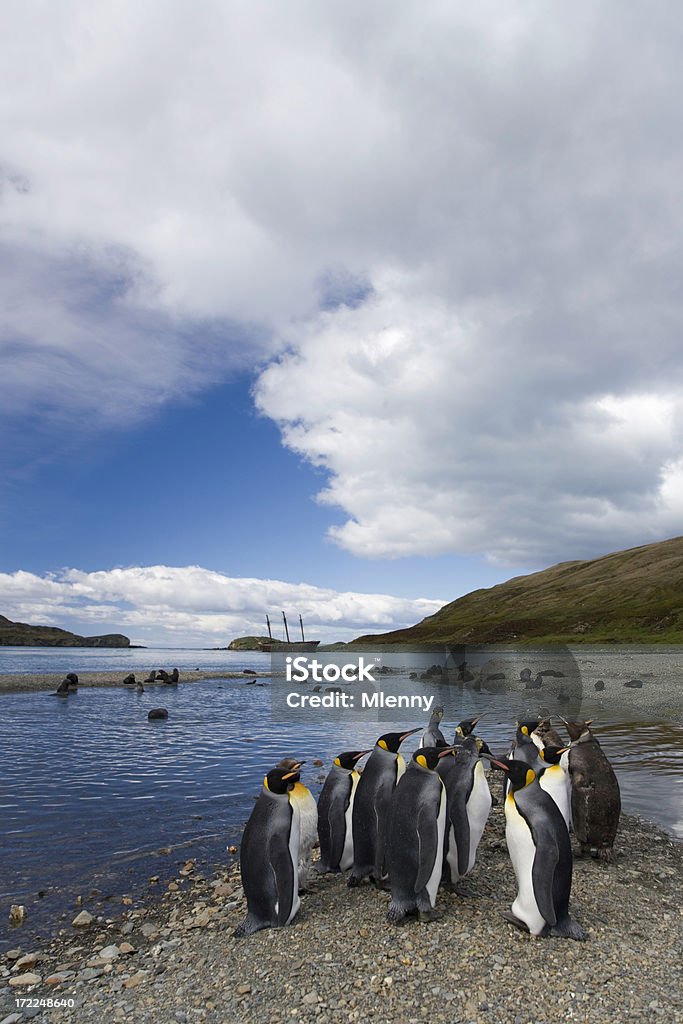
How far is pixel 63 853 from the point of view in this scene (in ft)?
34.6

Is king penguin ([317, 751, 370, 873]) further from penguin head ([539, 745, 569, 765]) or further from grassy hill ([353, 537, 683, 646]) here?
grassy hill ([353, 537, 683, 646])

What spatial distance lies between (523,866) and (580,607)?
120780mm

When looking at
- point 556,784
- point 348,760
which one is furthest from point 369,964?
point 556,784

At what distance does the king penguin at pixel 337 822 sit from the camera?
8602mm

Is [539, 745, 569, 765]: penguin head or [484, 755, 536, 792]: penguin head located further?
[539, 745, 569, 765]: penguin head

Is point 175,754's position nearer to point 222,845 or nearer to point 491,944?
point 222,845

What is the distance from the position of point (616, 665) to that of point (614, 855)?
150 ft

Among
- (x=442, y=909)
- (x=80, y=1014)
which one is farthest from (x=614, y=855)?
(x=80, y=1014)

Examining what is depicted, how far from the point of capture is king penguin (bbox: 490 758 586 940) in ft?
21.0

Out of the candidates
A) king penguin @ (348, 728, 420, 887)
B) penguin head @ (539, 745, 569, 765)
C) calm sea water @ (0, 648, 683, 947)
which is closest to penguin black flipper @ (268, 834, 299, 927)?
king penguin @ (348, 728, 420, 887)

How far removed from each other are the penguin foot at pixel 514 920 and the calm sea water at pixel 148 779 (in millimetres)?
5250

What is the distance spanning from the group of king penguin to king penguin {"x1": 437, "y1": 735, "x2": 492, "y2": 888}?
13 mm

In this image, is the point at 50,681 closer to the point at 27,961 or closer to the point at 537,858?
the point at 27,961

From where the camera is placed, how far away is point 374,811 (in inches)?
316
